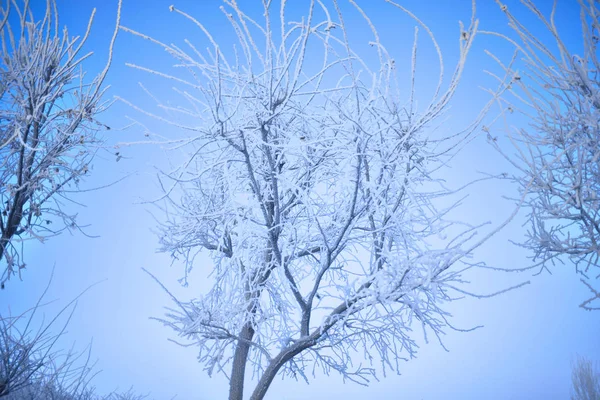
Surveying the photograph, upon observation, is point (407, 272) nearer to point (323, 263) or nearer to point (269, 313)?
point (323, 263)

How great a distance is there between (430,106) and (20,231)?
552 cm

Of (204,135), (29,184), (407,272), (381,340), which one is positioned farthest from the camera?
(29,184)

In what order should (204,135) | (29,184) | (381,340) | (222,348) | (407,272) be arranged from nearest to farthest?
(407,272) → (204,135) → (222,348) → (381,340) → (29,184)

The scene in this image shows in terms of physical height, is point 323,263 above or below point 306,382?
above

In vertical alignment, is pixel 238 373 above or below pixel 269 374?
above

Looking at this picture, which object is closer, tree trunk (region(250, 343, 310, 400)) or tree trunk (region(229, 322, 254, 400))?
tree trunk (region(250, 343, 310, 400))

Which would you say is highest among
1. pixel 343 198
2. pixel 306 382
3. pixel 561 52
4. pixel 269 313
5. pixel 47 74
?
pixel 47 74

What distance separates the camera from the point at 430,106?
4383 mm

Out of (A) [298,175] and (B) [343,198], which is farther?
(A) [298,175]

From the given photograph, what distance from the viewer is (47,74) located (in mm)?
6117

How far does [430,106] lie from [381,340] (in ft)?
9.29

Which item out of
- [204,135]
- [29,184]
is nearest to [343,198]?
[204,135]

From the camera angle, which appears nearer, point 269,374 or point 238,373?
point 269,374

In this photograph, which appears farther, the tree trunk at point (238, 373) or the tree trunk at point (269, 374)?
the tree trunk at point (238, 373)
